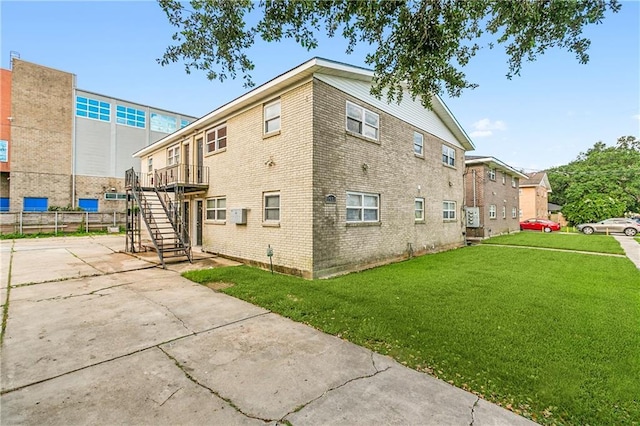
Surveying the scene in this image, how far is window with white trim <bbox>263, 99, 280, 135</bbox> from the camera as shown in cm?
944

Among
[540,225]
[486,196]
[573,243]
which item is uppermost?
[486,196]

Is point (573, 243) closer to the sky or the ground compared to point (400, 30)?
closer to the ground

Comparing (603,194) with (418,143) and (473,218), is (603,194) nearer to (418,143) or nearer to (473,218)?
(473,218)

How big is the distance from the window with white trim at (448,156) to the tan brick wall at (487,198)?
5.54m

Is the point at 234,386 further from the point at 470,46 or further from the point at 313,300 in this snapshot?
the point at 470,46

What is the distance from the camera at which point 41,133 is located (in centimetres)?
2380

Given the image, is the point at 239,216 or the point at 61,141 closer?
the point at 239,216

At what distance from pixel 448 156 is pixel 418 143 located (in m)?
3.84

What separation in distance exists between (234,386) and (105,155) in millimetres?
31444

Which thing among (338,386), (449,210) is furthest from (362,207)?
(449,210)

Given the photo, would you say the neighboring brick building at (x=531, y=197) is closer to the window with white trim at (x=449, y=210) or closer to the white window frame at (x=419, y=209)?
the window with white trim at (x=449, y=210)

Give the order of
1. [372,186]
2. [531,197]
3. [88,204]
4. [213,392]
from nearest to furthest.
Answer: [213,392], [372,186], [88,204], [531,197]

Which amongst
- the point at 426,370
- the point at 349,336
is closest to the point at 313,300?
the point at 349,336

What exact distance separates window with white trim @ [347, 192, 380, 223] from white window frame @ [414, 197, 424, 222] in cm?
328
